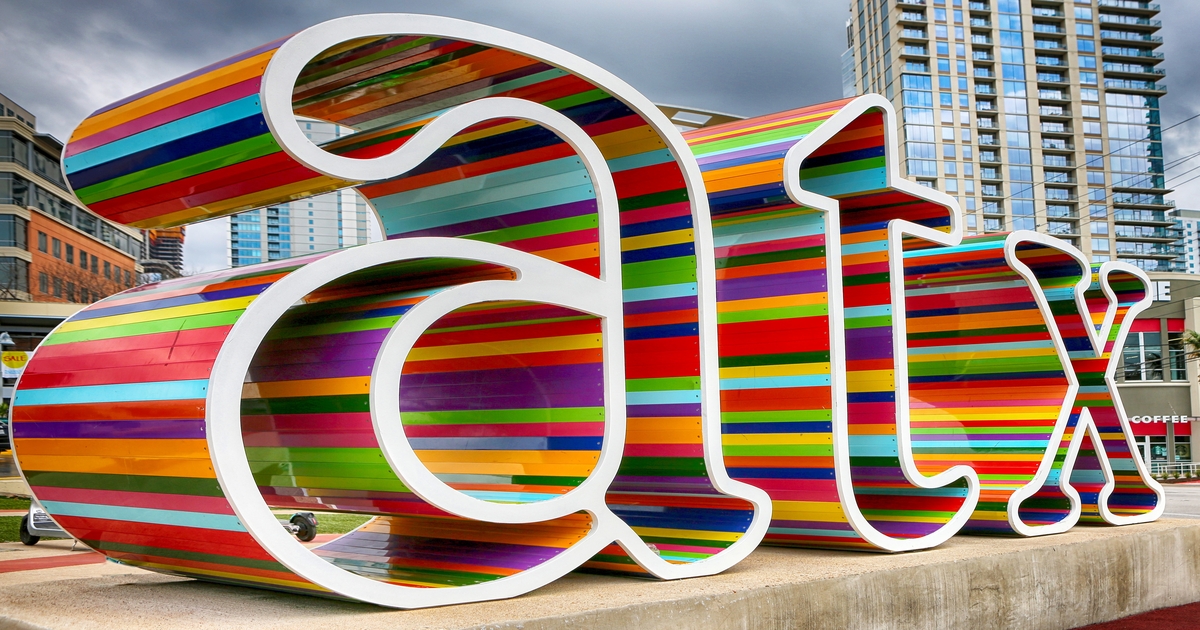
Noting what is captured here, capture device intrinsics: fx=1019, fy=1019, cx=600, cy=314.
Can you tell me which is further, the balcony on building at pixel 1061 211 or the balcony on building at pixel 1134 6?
the balcony on building at pixel 1134 6

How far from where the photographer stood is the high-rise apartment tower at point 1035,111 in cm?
9194

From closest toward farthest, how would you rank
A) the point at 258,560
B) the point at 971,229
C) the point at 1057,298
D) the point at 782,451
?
1. the point at 258,560
2. the point at 782,451
3. the point at 1057,298
4. the point at 971,229

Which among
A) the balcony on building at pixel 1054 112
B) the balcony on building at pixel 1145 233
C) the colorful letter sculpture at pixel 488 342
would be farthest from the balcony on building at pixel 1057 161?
the colorful letter sculpture at pixel 488 342

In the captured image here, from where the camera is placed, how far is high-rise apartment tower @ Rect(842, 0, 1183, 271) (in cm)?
9194

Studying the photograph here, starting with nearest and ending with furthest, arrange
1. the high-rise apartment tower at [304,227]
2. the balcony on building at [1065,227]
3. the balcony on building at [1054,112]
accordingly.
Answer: the high-rise apartment tower at [304,227], the balcony on building at [1065,227], the balcony on building at [1054,112]

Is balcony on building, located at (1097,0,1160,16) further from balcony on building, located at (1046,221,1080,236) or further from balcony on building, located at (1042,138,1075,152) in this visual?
balcony on building, located at (1046,221,1080,236)

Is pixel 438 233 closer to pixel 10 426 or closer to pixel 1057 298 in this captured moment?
pixel 10 426

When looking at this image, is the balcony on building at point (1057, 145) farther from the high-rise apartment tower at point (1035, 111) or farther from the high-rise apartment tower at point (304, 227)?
the high-rise apartment tower at point (304, 227)

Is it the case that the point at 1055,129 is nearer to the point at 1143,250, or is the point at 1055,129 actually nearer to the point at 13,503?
the point at 1143,250

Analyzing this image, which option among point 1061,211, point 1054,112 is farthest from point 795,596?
point 1054,112

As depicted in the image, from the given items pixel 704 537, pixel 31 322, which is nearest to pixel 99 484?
pixel 704 537

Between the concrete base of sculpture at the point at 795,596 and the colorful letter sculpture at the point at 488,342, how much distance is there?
217 millimetres

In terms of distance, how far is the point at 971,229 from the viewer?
95.3 metres

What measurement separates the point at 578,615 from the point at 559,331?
5.18 ft
